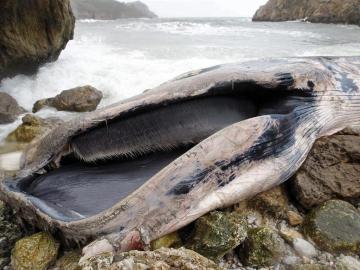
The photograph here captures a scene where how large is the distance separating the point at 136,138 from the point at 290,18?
59.8m

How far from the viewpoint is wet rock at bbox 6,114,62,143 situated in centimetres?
550

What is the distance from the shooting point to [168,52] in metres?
14.6

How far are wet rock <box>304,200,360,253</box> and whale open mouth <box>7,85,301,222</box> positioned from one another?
77cm

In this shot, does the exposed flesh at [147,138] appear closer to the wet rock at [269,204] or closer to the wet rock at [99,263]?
the wet rock at [269,204]

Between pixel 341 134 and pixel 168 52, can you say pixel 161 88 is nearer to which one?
pixel 341 134

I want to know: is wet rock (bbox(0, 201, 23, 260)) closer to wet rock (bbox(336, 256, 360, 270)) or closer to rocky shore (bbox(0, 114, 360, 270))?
rocky shore (bbox(0, 114, 360, 270))

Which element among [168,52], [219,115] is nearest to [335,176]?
[219,115]

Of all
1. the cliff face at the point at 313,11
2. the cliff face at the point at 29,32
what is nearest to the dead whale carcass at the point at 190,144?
the cliff face at the point at 29,32

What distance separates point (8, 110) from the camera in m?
6.73

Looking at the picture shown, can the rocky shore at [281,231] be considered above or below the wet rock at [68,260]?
above

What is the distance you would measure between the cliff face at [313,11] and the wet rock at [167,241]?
42487 millimetres

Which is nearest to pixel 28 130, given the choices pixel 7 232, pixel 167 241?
pixel 7 232

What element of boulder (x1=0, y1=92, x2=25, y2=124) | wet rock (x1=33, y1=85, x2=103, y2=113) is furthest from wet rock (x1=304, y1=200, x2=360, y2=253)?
boulder (x1=0, y1=92, x2=25, y2=124)

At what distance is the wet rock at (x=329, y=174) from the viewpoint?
291cm
